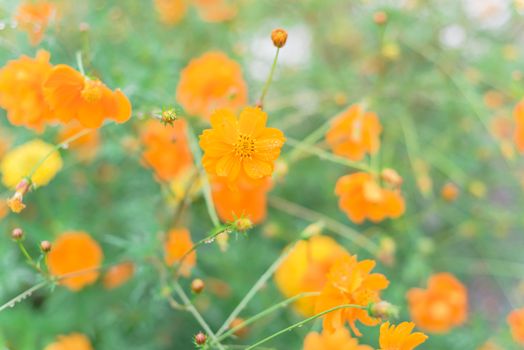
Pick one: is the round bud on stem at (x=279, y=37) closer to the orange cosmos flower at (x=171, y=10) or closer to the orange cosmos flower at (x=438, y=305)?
the orange cosmos flower at (x=438, y=305)

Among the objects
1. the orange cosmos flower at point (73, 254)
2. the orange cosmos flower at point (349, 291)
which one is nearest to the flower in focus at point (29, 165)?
the orange cosmos flower at point (73, 254)

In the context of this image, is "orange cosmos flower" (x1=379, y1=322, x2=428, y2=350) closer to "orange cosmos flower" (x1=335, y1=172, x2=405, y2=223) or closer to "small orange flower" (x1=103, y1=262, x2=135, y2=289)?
"orange cosmos flower" (x1=335, y1=172, x2=405, y2=223)

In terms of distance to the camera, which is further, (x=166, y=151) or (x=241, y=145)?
(x=166, y=151)

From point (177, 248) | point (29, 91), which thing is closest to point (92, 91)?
point (29, 91)

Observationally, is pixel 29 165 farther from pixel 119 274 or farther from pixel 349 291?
pixel 349 291

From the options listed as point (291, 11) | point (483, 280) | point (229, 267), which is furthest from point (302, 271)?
point (483, 280)

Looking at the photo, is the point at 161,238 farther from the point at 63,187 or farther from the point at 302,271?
the point at 63,187
